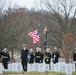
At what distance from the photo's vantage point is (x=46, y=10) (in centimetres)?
5025

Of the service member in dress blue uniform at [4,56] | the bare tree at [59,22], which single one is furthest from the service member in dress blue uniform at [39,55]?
the bare tree at [59,22]

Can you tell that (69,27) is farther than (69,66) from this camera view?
Yes

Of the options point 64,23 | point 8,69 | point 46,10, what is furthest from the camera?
Answer: point 46,10

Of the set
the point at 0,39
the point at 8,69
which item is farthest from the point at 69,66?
the point at 0,39

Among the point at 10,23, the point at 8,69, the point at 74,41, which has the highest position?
the point at 10,23

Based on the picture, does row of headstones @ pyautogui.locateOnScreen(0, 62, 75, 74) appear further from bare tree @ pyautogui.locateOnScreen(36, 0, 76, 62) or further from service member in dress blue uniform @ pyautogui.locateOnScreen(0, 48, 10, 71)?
bare tree @ pyautogui.locateOnScreen(36, 0, 76, 62)

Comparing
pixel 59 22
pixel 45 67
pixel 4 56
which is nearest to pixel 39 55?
pixel 45 67

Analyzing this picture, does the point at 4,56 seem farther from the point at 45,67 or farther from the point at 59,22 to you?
the point at 59,22

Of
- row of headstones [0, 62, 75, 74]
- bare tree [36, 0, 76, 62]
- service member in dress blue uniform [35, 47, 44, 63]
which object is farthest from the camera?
bare tree [36, 0, 76, 62]

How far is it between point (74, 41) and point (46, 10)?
36.0 ft

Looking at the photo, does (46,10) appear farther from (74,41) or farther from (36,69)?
(36,69)

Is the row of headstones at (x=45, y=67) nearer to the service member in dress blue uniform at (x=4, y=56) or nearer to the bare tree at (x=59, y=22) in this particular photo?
the service member in dress blue uniform at (x=4, y=56)

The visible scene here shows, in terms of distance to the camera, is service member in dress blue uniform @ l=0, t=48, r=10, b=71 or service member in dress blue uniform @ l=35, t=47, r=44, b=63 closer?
service member in dress blue uniform @ l=0, t=48, r=10, b=71

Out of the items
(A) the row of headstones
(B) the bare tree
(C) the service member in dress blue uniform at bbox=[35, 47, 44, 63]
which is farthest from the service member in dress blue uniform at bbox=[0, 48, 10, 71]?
(B) the bare tree
